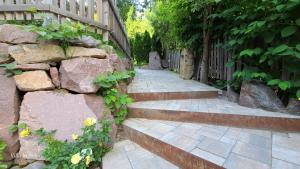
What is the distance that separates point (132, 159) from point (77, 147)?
0.55 m

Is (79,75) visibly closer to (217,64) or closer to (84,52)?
(84,52)

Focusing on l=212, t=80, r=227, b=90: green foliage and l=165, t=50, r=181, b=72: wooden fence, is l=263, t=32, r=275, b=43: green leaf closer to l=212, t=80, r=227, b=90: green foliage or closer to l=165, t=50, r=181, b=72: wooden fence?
l=212, t=80, r=227, b=90: green foliage

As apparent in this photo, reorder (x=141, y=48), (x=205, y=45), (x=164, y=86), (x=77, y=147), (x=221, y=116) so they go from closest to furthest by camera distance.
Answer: (x=77, y=147)
(x=221, y=116)
(x=164, y=86)
(x=205, y=45)
(x=141, y=48)

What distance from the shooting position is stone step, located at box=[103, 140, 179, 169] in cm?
164

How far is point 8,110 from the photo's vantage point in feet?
6.30

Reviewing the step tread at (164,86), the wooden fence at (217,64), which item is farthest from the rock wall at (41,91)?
the wooden fence at (217,64)

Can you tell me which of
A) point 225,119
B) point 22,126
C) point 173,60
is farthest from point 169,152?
point 173,60

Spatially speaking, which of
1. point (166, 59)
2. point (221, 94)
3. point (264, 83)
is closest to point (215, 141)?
point (264, 83)

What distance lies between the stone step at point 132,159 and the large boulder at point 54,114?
0.43 meters

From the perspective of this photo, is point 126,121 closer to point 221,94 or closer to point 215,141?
point 215,141

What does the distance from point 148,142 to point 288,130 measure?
69.3 inches

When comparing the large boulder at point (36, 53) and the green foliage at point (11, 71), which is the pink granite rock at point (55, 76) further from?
the green foliage at point (11, 71)

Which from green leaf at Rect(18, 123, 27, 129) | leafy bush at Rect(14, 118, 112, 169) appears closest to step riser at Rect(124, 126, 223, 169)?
leafy bush at Rect(14, 118, 112, 169)

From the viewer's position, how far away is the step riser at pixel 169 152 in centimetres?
154
